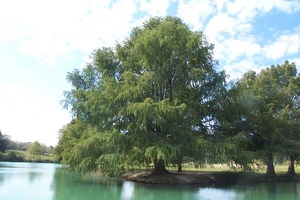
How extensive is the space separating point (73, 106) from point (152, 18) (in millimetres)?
9627

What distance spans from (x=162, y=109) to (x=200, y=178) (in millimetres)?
8354

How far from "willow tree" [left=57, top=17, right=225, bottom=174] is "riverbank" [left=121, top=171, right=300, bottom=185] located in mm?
1020

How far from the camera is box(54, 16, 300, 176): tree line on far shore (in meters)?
16.8

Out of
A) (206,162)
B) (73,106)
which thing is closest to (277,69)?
(206,162)

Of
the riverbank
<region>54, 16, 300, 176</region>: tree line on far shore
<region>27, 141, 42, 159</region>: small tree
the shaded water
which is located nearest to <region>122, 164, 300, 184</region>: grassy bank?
A: the riverbank

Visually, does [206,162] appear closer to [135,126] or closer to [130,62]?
[135,126]

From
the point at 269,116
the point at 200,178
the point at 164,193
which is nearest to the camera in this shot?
the point at 164,193

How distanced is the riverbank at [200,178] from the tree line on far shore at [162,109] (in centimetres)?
92

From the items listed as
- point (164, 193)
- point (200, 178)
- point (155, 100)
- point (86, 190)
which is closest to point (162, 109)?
point (155, 100)

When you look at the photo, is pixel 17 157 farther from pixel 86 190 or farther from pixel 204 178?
pixel 86 190

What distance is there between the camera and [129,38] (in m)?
22.6

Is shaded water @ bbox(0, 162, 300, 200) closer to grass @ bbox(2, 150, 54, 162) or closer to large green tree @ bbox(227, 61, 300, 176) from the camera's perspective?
large green tree @ bbox(227, 61, 300, 176)

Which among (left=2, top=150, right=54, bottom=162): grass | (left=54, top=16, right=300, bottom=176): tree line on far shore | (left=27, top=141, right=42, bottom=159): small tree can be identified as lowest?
(left=2, top=150, right=54, bottom=162): grass

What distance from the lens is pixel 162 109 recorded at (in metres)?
15.8
